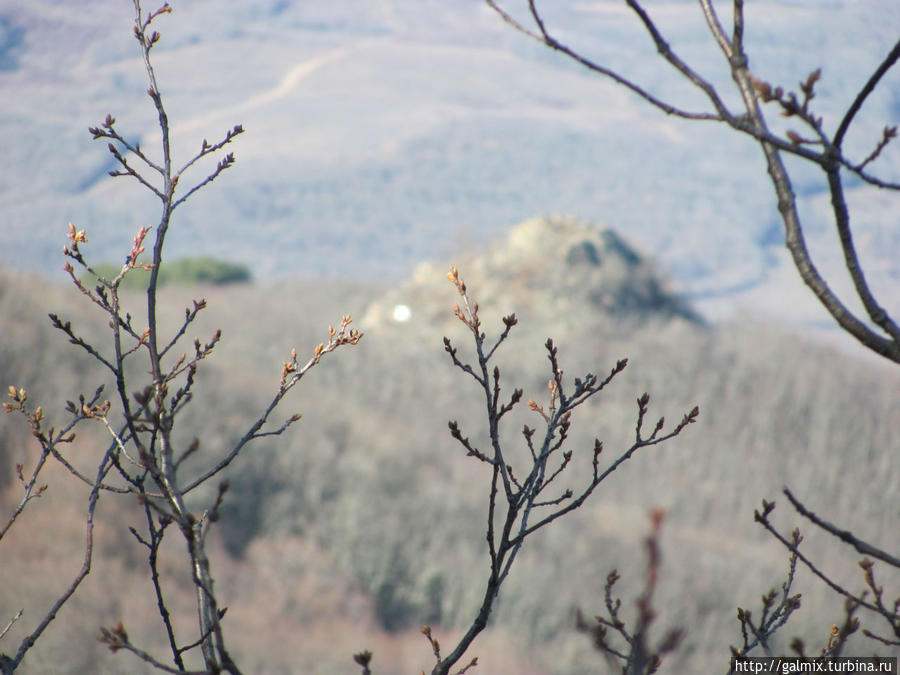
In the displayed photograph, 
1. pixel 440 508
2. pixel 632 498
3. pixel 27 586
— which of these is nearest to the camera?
pixel 27 586

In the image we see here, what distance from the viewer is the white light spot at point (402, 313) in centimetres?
1864

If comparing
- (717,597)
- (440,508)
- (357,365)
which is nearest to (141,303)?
(357,365)

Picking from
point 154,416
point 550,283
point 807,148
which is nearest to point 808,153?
point 807,148

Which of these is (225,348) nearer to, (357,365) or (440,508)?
(357,365)

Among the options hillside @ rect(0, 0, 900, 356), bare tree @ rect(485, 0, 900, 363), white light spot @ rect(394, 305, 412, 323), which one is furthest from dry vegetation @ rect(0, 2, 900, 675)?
hillside @ rect(0, 0, 900, 356)

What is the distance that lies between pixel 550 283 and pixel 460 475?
726cm

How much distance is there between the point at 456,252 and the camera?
64.7 ft

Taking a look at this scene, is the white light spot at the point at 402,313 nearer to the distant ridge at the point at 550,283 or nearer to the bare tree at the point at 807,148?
the distant ridge at the point at 550,283

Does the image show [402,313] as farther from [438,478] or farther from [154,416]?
[154,416]

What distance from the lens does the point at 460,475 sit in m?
12.1

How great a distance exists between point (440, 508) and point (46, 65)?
3318cm

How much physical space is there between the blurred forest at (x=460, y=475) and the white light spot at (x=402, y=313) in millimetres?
140

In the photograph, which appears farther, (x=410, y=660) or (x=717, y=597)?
(x=717, y=597)

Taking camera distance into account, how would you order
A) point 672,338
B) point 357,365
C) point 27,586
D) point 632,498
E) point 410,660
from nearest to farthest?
point 27,586 < point 410,660 < point 632,498 < point 357,365 < point 672,338
